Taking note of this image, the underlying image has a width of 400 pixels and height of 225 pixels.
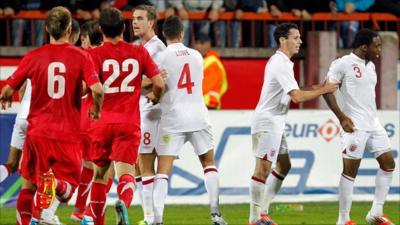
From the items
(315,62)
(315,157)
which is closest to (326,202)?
(315,157)

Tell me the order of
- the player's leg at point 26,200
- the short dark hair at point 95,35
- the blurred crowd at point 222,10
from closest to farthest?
the player's leg at point 26,200
the short dark hair at point 95,35
the blurred crowd at point 222,10

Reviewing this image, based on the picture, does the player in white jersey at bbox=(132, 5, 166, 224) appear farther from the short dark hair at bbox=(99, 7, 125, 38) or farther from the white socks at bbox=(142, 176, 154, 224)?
the short dark hair at bbox=(99, 7, 125, 38)

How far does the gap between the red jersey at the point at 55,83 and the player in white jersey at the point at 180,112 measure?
2170mm

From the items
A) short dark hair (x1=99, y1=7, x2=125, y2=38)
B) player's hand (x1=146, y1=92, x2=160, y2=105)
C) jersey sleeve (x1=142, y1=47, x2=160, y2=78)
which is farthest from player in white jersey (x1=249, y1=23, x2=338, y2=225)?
short dark hair (x1=99, y1=7, x2=125, y2=38)

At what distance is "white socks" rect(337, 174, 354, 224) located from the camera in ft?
45.6

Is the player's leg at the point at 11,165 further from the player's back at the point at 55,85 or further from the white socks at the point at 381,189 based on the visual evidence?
the white socks at the point at 381,189

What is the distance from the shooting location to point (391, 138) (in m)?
19.1

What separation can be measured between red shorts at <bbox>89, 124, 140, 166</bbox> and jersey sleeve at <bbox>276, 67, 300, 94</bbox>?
197 centimetres

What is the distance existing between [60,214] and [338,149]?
4.76 meters

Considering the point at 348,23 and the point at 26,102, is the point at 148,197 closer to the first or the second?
the point at 26,102

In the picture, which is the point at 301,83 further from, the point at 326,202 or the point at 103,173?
the point at 103,173

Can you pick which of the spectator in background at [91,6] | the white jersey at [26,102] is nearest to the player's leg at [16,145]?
the white jersey at [26,102]

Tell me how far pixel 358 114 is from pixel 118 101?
10.5ft

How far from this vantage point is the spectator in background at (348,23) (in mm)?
23422
